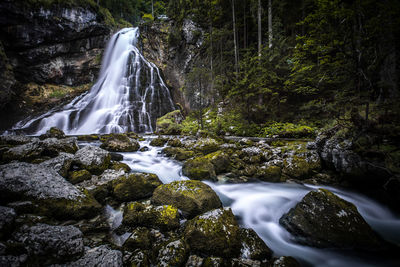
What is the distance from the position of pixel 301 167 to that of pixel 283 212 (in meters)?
2.08

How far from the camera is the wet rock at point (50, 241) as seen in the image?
1936 mm

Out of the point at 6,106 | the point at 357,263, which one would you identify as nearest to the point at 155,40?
the point at 6,106

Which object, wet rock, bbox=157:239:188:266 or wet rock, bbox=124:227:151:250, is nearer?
wet rock, bbox=157:239:188:266

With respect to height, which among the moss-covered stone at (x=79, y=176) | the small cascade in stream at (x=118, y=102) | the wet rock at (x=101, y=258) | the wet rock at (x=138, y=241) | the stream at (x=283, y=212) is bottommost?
the stream at (x=283, y=212)

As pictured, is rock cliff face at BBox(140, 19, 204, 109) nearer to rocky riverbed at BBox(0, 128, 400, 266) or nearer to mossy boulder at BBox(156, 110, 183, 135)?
mossy boulder at BBox(156, 110, 183, 135)

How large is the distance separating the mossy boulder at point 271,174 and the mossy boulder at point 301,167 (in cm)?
35

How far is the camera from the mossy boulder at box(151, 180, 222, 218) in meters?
3.28

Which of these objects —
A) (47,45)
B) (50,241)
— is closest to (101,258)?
(50,241)

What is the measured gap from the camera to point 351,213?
2.68 m

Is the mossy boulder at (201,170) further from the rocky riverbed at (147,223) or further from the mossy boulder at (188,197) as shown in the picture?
the mossy boulder at (188,197)

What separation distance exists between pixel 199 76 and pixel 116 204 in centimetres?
1070

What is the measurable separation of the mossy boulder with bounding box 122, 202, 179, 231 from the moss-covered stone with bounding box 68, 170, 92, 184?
2.57m

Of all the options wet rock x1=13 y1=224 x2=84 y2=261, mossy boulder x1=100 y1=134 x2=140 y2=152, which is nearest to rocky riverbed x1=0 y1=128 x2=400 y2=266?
wet rock x1=13 y1=224 x2=84 y2=261

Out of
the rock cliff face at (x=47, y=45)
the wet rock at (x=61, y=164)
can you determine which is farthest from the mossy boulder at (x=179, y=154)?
the rock cliff face at (x=47, y=45)
